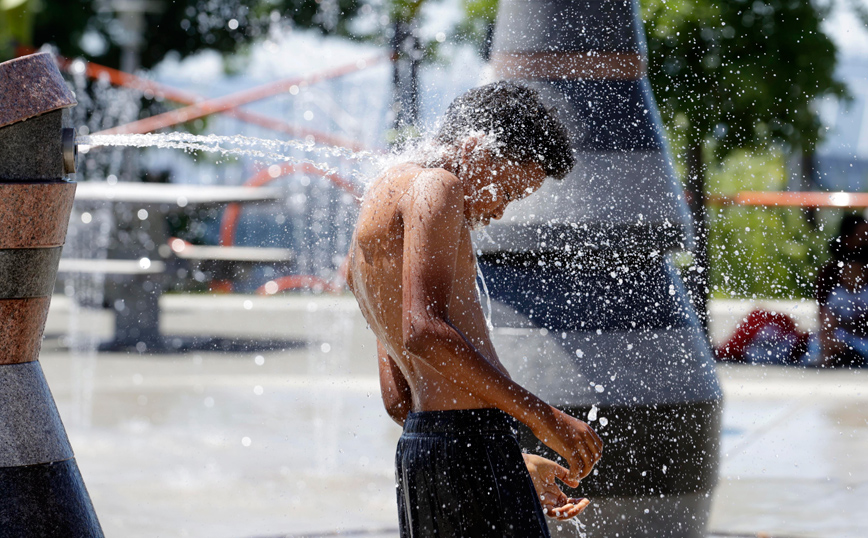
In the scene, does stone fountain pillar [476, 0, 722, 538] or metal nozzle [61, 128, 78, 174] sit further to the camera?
stone fountain pillar [476, 0, 722, 538]

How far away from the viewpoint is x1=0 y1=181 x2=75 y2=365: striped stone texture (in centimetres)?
285

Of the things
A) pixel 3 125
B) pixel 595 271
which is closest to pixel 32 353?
pixel 3 125

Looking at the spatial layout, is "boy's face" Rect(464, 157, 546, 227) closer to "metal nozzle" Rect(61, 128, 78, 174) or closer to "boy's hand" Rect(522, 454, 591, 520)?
"boy's hand" Rect(522, 454, 591, 520)

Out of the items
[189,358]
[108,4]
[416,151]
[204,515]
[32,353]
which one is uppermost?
[108,4]

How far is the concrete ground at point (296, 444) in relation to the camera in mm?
5305

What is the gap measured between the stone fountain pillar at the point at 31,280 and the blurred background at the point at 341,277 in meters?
0.73

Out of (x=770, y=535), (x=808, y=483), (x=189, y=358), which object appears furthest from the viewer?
(x=189, y=358)

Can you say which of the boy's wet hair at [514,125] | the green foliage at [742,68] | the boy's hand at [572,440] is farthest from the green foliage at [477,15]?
the boy's hand at [572,440]

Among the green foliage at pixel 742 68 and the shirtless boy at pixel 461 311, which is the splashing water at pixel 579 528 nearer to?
the shirtless boy at pixel 461 311

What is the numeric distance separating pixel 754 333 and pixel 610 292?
7.67 meters

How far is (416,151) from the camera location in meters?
2.64

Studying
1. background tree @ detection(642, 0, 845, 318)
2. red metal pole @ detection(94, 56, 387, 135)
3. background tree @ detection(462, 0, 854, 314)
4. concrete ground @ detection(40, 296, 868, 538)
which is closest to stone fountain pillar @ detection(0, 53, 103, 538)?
concrete ground @ detection(40, 296, 868, 538)

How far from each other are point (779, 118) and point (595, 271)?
9803 millimetres

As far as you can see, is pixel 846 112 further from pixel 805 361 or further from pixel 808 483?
pixel 808 483
